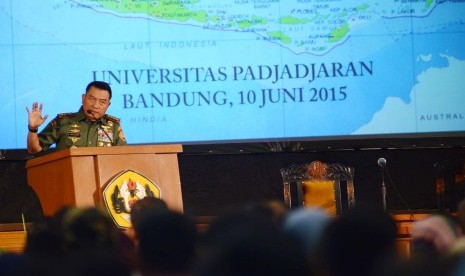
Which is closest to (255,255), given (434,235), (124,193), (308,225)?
(308,225)

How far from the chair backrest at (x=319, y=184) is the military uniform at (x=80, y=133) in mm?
2301

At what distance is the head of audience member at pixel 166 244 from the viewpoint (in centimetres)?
278

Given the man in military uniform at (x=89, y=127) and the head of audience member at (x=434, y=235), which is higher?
the man in military uniform at (x=89, y=127)

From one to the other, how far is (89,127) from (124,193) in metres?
1.13

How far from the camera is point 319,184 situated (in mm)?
8586

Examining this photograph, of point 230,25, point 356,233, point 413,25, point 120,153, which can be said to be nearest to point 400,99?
point 413,25

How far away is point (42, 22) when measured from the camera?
27.7 ft

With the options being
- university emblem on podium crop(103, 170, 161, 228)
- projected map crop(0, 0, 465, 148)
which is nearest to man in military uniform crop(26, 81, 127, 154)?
university emblem on podium crop(103, 170, 161, 228)

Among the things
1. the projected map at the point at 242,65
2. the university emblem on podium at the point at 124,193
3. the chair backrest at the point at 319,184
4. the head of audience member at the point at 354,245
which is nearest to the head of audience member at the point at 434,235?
the head of audience member at the point at 354,245

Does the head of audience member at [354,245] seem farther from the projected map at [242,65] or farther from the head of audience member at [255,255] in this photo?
the projected map at [242,65]

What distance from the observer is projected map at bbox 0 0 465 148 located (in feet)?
27.7

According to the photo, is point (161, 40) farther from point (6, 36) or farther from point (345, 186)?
point (345, 186)

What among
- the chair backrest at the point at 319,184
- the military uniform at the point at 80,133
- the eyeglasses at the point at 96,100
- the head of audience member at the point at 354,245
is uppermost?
the eyeglasses at the point at 96,100

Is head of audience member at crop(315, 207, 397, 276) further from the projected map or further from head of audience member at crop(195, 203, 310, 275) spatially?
the projected map
